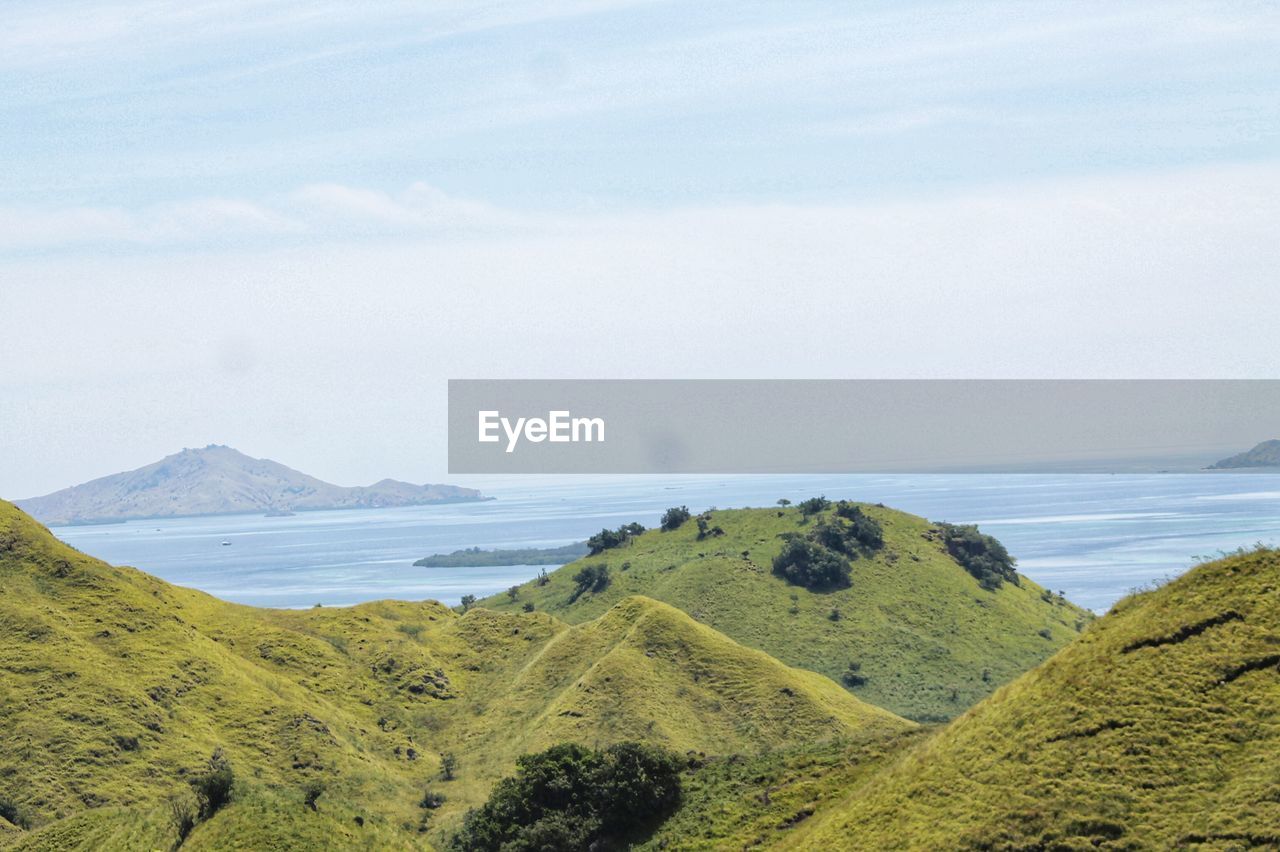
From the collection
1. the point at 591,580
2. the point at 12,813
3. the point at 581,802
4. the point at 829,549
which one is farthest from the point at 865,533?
the point at 12,813

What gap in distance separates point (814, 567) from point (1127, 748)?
344ft

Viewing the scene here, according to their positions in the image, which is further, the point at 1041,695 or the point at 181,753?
the point at 181,753

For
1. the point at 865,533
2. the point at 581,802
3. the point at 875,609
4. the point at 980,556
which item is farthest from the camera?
the point at 980,556

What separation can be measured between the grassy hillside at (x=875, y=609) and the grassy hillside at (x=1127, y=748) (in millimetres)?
72378

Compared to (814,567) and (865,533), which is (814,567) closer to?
(814,567)

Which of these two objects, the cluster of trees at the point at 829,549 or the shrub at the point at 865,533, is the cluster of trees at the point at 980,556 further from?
the cluster of trees at the point at 829,549

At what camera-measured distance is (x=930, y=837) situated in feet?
126

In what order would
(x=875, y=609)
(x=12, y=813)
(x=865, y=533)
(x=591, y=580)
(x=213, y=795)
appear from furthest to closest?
1. (x=591, y=580)
2. (x=865, y=533)
3. (x=875, y=609)
4. (x=12, y=813)
5. (x=213, y=795)

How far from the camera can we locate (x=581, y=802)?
197ft

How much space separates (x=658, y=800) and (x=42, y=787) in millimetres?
37239

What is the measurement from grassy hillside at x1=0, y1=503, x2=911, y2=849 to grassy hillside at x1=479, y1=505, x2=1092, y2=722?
30.1 meters

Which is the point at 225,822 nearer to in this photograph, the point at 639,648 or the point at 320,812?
the point at 320,812

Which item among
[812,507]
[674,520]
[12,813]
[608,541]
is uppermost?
[812,507]

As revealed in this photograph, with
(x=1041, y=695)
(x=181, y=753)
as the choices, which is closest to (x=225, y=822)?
(x=181, y=753)
